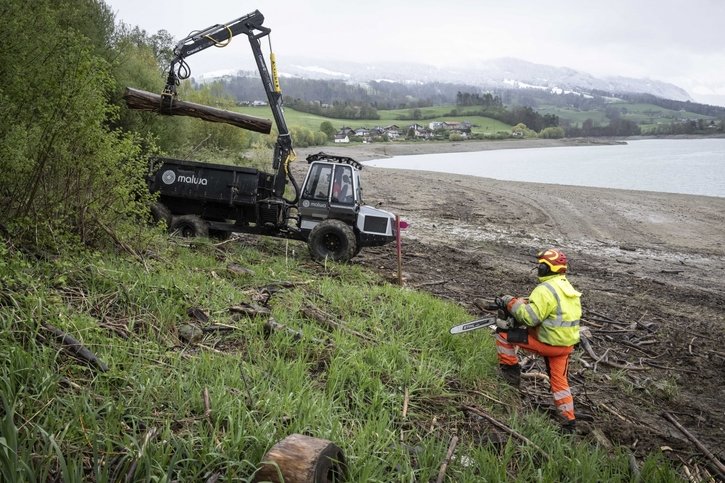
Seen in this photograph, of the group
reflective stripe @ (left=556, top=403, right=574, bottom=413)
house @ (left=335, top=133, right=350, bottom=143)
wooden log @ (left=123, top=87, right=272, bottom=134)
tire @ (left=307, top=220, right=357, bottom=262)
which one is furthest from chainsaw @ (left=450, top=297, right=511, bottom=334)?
house @ (left=335, top=133, right=350, bottom=143)

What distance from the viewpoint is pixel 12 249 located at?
564cm

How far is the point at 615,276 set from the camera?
45.7 feet

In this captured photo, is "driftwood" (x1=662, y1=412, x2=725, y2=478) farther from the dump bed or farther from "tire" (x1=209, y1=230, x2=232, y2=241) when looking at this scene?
"tire" (x1=209, y1=230, x2=232, y2=241)

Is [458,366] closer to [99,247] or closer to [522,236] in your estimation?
[99,247]

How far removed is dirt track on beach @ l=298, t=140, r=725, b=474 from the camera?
659 cm

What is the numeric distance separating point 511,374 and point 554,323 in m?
0.84

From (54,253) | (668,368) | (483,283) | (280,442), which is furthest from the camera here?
(483,283)

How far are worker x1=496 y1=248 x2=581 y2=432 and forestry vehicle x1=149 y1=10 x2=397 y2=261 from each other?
591cm

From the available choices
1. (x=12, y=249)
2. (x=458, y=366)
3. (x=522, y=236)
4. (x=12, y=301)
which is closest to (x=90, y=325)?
(x=12, y=301)

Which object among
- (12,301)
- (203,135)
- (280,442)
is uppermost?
(203,135)

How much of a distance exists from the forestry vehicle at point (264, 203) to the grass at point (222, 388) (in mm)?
4468

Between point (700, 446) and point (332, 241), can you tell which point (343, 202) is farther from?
point (700, 446)

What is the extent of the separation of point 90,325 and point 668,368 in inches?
287

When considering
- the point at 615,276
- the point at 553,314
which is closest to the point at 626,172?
the point at 615,276
